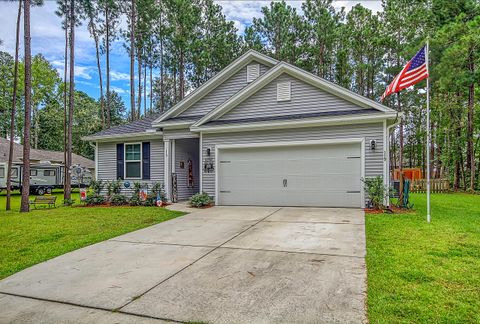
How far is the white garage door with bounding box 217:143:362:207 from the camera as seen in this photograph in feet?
31.4

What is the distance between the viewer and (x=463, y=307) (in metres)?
2.94

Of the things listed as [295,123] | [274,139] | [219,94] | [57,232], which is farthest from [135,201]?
[295,123]

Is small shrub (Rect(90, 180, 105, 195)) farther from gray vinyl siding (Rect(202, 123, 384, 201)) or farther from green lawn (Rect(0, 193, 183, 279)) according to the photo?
gray vinyl siding (Rect(202, 123, 384, 201))

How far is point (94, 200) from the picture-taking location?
12930mm

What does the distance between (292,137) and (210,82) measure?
15.1ft

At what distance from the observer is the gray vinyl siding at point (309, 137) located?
30.3 ft

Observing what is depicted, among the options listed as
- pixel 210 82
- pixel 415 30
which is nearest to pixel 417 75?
pixel 210 82

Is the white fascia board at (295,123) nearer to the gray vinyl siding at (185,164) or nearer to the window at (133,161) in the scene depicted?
the gray vinyl siding at (185,164)

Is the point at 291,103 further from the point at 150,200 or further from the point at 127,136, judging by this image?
the point at 127,136

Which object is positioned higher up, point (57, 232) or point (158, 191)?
point (158, 191)

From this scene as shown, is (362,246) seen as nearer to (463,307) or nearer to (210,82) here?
(463,307)

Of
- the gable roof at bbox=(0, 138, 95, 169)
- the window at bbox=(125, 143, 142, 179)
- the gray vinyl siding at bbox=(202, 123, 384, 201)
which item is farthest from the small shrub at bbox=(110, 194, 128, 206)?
the gable roof at bbox=(0, 138, 95, 169)

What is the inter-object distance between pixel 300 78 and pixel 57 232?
28.2 feet

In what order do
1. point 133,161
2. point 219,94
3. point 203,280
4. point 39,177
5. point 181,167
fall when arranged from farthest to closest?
1. point 39,177
2. point 133,161
3. point 181,167
4. point 219,94
5. point 203,280
